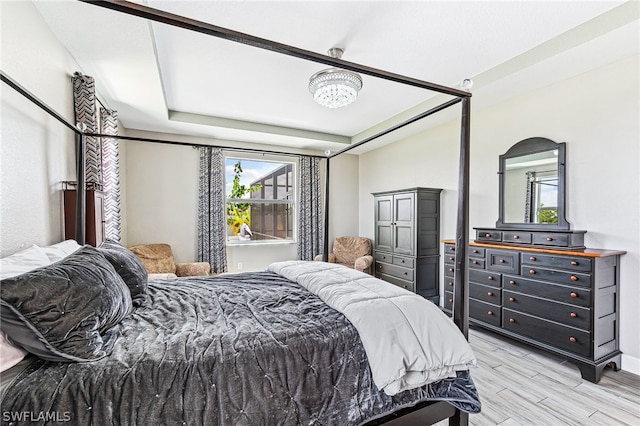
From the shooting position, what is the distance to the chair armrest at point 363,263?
461cm

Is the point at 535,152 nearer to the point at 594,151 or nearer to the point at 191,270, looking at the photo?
the point at 594,151

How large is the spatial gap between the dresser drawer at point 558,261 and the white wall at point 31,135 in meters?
3.78

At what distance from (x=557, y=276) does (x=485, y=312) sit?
2.67 ft

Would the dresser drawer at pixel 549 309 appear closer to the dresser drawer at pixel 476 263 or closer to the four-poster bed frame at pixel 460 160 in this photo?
the dresser drawer at pixel 476 263

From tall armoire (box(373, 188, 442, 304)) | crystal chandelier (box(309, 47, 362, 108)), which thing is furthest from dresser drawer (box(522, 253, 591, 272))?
crystal chandelier (box(309, 47, 362, 108))

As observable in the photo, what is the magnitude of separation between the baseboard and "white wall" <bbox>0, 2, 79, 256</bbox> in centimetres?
436

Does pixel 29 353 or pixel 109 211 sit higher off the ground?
pixel 109 211

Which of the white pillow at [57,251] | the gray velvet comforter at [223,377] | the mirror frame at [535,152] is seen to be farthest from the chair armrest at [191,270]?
the mirror frame at [535,152]

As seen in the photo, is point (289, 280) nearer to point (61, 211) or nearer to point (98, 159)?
point (61, 211)

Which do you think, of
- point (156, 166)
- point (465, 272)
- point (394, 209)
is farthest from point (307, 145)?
point (465, 272)

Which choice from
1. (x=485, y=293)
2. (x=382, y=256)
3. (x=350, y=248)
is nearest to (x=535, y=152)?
(x=485, y=293)

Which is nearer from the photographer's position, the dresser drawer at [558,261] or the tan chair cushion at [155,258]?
the dresser drawer at [558,261]

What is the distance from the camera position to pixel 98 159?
8.66 feet

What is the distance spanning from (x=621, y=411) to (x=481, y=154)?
264 cm
